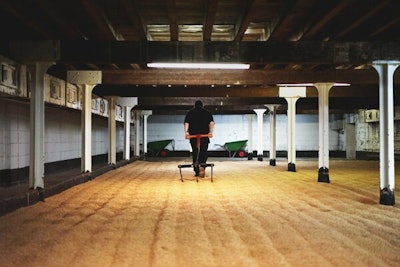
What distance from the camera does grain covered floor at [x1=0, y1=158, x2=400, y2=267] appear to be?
11.1ft

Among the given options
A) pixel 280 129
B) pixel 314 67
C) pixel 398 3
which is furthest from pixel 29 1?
pixel 280 129

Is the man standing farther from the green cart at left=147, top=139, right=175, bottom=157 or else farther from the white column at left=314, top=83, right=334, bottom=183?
the green cart at left=147, top=139, right=175, bottom=157

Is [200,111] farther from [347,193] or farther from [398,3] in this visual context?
[398,3]

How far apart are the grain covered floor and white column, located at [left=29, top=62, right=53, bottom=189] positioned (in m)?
0.44

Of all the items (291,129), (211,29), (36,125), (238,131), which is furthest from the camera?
(238,131)

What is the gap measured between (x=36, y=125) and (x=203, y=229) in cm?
335

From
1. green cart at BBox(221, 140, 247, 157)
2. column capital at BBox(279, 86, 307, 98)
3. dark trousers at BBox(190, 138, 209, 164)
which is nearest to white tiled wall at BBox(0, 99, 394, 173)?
green cart at BBox(221, 140, 247, 157)

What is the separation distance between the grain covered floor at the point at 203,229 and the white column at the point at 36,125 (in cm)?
44

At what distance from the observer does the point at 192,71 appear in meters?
9.73

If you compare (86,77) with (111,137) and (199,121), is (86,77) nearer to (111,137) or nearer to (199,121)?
(199,121)

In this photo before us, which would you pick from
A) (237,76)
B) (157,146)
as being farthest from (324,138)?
(157,146)

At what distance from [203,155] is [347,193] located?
3114 mm

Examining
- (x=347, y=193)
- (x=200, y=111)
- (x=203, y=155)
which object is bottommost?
(x=347, y=193)

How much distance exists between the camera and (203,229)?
4.47 meters
